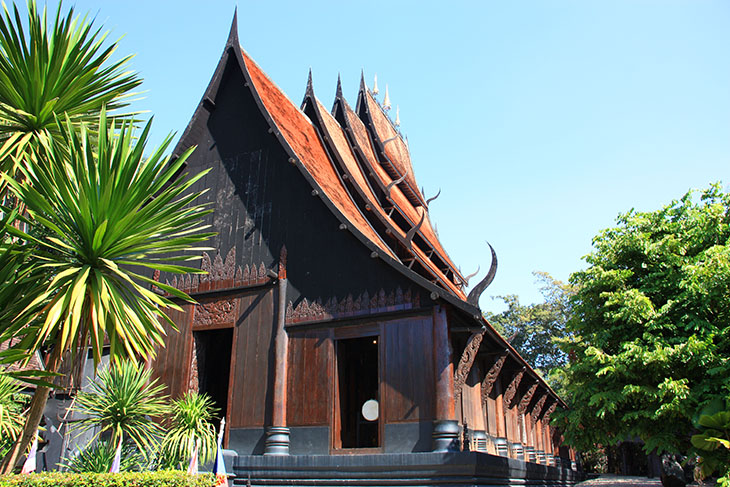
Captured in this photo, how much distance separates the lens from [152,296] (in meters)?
5.52

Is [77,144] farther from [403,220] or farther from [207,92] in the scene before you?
[403,220]

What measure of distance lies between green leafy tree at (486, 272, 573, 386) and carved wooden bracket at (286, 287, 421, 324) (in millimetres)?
25076

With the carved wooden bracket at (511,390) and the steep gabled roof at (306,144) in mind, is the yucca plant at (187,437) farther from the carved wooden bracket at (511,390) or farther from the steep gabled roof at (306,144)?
the carved wooden bracket at (511,390)

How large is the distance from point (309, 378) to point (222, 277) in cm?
237

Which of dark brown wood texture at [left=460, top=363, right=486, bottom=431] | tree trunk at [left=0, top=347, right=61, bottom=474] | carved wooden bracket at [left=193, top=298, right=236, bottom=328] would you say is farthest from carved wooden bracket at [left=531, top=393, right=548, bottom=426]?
tree trunk at [left=0, top=347, right=61, bottom=474]

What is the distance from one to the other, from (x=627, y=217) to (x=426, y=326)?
238 inches

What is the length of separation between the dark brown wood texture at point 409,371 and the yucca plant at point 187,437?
2.45m

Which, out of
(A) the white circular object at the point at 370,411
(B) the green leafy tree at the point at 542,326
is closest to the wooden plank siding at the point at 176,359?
(A) the white circular object at the point at 370,411

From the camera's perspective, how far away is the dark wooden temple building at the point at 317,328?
7.49 m

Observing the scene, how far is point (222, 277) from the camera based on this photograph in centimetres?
955

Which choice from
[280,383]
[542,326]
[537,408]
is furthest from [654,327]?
[542,326]

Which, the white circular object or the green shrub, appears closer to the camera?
the green shrub

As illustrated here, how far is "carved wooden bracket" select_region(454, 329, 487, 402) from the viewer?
A: 7.52 meters

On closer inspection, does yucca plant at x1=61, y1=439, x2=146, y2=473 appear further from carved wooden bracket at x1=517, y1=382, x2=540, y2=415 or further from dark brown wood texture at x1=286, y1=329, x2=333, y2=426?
carved wooden bracket at x1=517, y1=382, x2=540, y2=415
